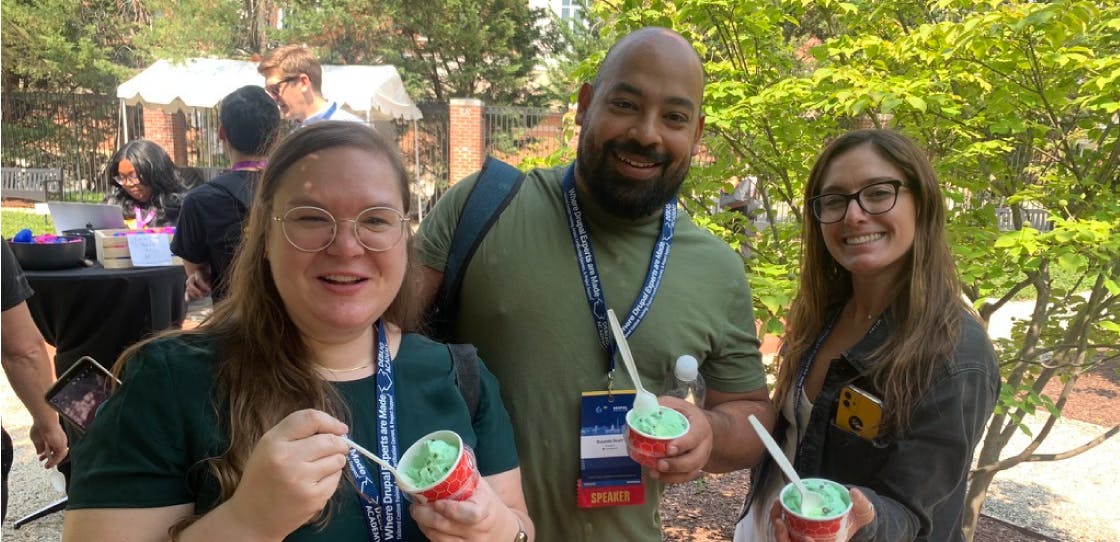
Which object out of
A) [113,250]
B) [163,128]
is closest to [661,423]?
[113,250]

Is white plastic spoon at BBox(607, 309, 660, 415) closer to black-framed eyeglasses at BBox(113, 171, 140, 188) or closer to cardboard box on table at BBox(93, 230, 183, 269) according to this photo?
cardboard box on table at BBox(93, 230, 183, 269)

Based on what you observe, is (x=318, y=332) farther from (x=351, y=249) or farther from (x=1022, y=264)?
(x=1022, y=264)

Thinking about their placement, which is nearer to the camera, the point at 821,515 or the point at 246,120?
the point at 821,515

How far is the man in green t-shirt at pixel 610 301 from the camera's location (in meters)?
1.95

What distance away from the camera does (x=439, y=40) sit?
20.9 metres

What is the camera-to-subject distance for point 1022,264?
10.0 ft

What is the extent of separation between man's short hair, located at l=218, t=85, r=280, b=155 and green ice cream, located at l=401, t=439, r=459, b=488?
3.10 m

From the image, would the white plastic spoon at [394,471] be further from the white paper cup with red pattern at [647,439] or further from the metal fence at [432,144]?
the metal fence at [432,144]

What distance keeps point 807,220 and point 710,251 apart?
1.71 ft

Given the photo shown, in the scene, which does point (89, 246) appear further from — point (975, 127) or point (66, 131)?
point (66, 131)

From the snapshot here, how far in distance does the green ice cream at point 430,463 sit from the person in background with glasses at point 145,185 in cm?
470

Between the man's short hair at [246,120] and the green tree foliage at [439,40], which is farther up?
the green tree foliage at [439,40]

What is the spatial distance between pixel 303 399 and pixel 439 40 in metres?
20.8

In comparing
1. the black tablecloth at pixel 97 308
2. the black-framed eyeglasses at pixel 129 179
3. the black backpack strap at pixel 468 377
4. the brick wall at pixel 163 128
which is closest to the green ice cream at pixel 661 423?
the black backpack strap at pixel 468 377
